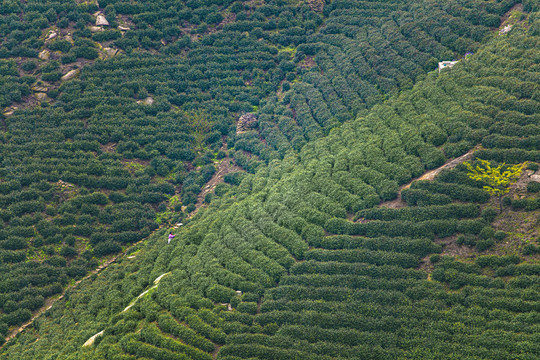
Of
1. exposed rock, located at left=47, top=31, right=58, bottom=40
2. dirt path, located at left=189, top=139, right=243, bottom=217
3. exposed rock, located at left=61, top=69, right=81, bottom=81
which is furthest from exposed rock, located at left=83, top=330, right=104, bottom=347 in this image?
exposed rock, located at left=47, top=31, right=58, bottom=40

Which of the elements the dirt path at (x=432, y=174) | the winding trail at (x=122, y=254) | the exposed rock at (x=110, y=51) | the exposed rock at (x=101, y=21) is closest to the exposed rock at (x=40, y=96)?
the exposed rock at (x=110, y=51)

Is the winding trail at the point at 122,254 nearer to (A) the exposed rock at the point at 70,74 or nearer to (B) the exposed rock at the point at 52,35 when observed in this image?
(A) the exposed rock at the point at 70,74

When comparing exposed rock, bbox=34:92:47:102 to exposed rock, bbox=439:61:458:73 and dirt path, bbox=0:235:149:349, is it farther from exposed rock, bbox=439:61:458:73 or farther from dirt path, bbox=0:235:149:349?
exposed rock, bbox=439:61:458:73

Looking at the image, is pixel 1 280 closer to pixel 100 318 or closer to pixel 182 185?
pixel 100 318

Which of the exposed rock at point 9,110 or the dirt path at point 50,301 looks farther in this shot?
the exposed rock at point 9,110

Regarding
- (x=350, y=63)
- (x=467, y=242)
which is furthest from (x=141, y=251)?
(x=350, y=63)

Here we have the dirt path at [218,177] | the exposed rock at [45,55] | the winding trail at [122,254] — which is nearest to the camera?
the winding trail at [122,254]
